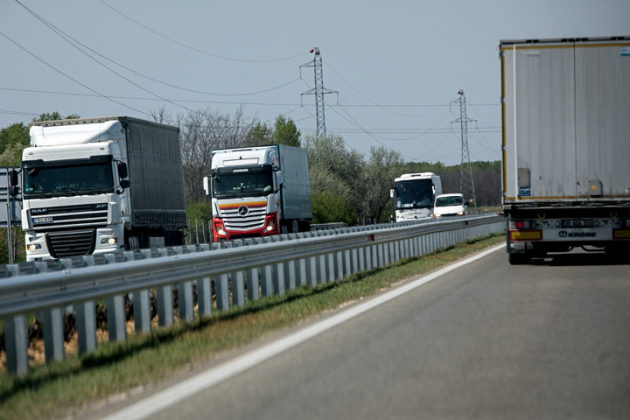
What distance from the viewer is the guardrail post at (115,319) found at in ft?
29.3

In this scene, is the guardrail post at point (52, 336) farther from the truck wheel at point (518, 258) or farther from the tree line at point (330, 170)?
the tree line at point (330, 170)

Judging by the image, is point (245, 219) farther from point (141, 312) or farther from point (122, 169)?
point (141, 312)

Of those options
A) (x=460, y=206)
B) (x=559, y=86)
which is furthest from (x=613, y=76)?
(x=460, y=206)

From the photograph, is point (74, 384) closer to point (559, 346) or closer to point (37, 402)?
point (37, 402)

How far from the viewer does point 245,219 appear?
31750mm

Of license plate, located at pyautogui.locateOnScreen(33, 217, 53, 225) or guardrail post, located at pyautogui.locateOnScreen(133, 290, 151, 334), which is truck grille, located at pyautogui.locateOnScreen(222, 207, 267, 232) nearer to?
license plate, located at pyautogui.locateOnScreen(33, 217, 53, 225)

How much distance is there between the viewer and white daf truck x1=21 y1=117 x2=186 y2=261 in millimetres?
23094

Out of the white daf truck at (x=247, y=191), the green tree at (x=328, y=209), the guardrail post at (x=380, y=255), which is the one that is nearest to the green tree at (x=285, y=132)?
the green tree at (x=328, y=209)

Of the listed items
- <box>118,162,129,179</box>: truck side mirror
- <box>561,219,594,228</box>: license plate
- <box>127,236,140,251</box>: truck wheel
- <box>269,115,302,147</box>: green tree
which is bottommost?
<box>127,236,140,251</box>: truck wheel

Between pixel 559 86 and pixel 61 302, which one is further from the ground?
pixel 559 86

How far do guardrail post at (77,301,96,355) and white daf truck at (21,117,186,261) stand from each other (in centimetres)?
1501

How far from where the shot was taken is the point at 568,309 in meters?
10.8

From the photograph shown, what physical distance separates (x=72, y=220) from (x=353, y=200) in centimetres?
5981

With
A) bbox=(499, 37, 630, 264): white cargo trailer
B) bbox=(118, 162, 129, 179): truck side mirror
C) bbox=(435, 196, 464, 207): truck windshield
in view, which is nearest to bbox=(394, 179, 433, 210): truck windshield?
bbox=(435, 196, 464, 207): truck windshield
